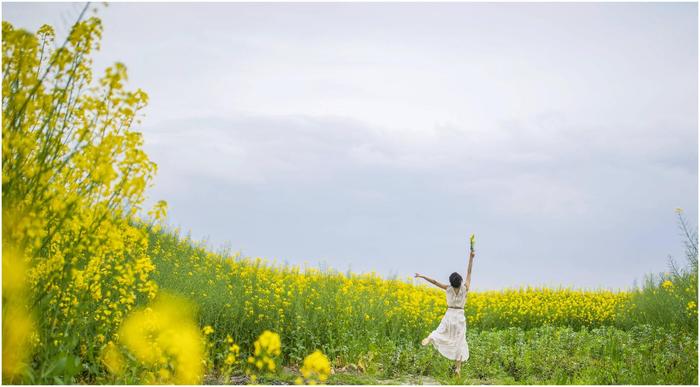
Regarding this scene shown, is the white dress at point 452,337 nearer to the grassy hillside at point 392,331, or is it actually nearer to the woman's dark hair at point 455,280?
the woman's dark hair at point 455,280

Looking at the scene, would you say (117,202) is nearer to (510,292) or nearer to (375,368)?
(375,368)

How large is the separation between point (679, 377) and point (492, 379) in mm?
2325

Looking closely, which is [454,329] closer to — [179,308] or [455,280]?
[455,280]

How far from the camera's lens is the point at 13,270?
4.45 metres

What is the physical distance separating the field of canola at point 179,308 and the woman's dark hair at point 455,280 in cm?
109

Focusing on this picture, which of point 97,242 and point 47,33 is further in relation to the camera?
point 47,33

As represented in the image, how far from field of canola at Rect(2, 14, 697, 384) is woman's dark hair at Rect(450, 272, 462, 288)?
1.09 metres

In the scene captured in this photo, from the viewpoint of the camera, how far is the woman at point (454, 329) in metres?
8.24

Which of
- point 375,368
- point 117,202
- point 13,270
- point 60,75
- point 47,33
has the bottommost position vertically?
point 375,368

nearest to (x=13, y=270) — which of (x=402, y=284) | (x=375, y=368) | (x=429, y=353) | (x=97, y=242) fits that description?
(x=97, y=242)

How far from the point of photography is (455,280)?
27.7 feet

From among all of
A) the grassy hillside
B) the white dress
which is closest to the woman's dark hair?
the white dress

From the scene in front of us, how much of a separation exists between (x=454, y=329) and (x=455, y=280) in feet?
2.12

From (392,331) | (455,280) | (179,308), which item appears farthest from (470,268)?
(179,308)
